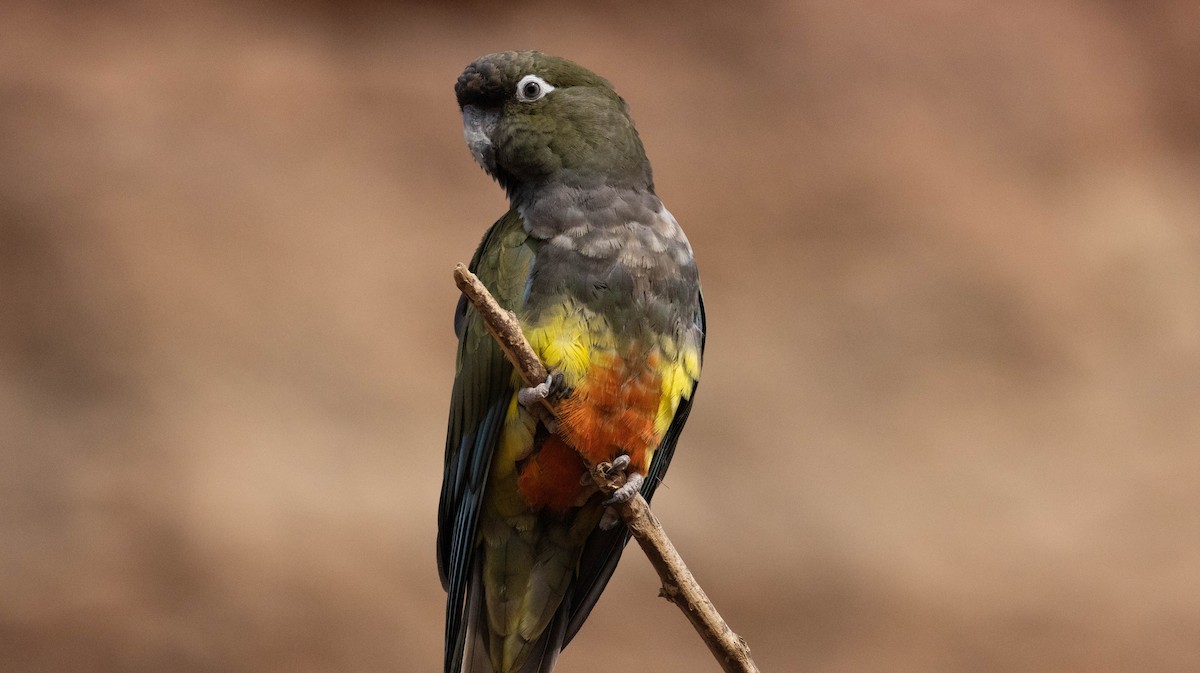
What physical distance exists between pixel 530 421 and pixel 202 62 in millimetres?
4148

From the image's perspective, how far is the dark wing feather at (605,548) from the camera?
3.40m

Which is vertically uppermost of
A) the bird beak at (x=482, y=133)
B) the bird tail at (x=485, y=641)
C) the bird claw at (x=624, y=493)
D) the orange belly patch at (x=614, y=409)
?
the bird beak at (x=482, y=133)

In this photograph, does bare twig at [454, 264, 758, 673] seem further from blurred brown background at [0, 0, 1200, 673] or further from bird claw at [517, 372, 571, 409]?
blurred brown background at [0, 0, 1200, 673]

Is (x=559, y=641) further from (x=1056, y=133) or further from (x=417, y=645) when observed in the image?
(x=1056, y=133)

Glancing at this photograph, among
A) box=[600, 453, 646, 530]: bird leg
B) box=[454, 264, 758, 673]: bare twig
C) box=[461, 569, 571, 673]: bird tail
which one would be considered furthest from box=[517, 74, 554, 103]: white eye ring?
box=[461, 569, 571, 673]: bird tail

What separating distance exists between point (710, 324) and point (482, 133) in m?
3.36

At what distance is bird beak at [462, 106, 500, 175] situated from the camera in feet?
11.0

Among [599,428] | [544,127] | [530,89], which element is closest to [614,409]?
[599,428]

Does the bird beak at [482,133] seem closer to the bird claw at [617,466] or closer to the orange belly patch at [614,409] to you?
the orange belly patch at [614,409]

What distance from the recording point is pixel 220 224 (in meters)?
6.08

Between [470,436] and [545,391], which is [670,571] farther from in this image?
[470,436]

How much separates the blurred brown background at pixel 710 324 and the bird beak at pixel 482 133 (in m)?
2.82

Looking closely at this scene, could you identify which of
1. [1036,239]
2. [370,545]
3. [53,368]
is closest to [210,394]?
[53,368]

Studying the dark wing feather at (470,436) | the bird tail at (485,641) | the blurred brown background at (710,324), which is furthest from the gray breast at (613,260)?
the blurred brown background at (710,324)
